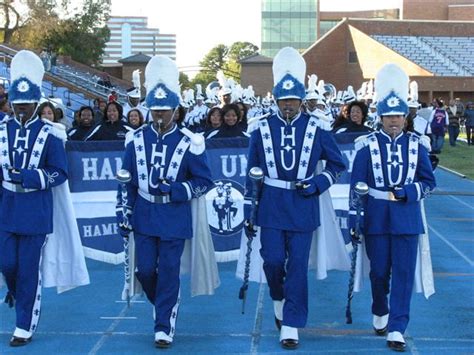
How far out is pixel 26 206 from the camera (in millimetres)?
6664

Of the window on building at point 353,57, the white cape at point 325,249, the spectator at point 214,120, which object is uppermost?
the window on building at point 353,57

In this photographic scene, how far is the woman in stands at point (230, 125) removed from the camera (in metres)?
11.7

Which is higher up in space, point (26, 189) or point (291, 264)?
point (26, 189)

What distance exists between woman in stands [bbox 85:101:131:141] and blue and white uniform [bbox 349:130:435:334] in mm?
5525

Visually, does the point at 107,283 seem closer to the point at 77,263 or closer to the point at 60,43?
the point at 77,263

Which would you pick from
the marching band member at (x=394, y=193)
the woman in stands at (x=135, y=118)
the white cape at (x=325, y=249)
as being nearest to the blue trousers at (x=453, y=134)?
the woman in stands at (x=135, y=118)

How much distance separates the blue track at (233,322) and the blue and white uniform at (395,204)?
1.62ft

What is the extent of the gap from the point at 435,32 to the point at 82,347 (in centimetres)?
6411

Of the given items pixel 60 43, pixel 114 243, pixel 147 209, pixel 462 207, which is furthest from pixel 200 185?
pixel 60 43

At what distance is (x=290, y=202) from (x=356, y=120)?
4668 mm

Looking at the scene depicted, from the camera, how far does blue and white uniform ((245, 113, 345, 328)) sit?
6703mm

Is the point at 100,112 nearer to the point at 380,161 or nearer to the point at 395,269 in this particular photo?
the point at 380,161

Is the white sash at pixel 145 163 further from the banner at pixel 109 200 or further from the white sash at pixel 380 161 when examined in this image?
the banner at pixel 109 200

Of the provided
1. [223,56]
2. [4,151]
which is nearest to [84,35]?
→ [223,56]
